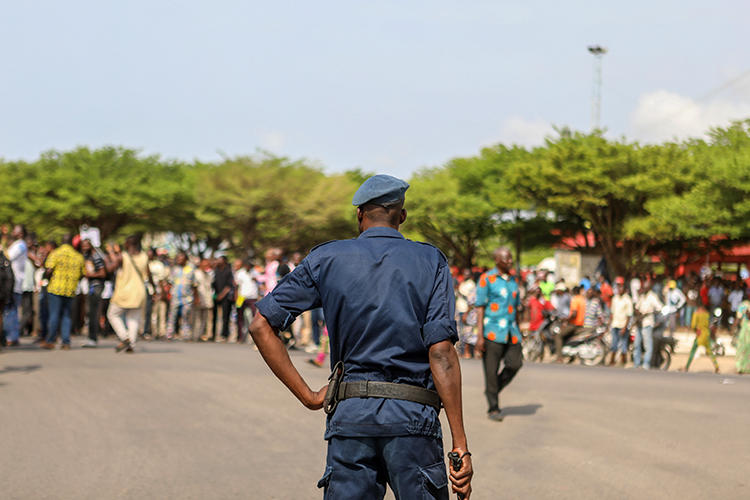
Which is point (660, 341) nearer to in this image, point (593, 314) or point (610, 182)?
point (593, 314)

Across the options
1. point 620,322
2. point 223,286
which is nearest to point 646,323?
point 620,322

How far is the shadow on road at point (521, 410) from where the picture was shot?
10.6 m

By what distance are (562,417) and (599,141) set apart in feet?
118

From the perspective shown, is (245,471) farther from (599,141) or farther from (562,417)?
(599,141)

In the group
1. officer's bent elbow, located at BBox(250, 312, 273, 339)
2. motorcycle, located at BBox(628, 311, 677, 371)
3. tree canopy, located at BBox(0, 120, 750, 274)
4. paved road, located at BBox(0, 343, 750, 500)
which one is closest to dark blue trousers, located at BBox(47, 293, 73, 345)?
paved road, located at BBox(0, 343, 750, 500)

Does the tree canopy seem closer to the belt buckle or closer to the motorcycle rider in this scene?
the motorcycle rider

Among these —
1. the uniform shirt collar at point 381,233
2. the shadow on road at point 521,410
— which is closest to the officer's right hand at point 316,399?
the uniform shirt collar at point 381,233

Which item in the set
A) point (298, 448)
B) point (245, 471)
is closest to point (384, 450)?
point (245, 471)

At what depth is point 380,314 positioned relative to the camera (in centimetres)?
330

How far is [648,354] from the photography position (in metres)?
18.9

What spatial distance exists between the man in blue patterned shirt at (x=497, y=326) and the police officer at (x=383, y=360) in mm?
6485

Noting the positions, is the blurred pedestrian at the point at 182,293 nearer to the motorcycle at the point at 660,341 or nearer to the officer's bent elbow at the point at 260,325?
the motorcycle at the point at 660,341

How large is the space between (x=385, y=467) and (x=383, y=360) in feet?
1.17

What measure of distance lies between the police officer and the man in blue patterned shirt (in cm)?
648
